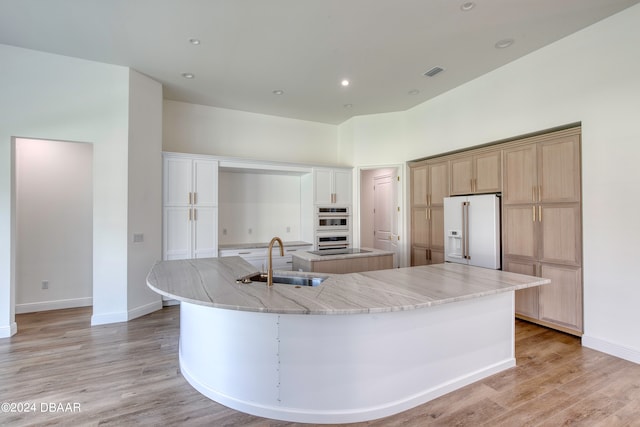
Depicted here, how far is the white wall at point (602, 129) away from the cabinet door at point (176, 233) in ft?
15.2

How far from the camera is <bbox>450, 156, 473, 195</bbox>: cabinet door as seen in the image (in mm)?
4094

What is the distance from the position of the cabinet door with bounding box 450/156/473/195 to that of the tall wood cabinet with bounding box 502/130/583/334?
1.61ft

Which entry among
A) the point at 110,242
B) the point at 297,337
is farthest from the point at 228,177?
the point at 297,337

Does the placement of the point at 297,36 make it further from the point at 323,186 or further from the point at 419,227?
the point at 419,227

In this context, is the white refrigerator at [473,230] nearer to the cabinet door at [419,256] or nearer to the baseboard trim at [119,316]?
the cabinet door at [419,256]

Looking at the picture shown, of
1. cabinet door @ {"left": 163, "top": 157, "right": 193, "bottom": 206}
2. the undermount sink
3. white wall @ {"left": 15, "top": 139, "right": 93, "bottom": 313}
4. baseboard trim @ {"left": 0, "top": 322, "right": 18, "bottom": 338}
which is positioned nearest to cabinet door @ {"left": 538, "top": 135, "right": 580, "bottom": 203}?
the undermount sink

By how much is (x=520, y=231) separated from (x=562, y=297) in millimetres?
812

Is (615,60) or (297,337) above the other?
(615,60)

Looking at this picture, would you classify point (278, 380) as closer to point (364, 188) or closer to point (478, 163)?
point (478, 163)

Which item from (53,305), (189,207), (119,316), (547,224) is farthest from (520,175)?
(53,305)

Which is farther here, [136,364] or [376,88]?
[376,88]

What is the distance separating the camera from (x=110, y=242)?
11.9 ft

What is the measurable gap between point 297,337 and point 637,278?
3.13 m

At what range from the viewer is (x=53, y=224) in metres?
4.04
